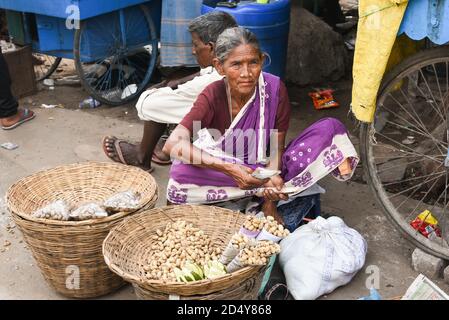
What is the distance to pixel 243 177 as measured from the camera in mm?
2918

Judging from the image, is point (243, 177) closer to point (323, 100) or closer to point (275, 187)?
point (275, 187)

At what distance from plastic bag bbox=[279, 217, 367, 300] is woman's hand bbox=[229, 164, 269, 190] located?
0.34 metres

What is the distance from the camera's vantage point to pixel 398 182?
3744 millimetres

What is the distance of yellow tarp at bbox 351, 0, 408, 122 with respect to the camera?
2648mm

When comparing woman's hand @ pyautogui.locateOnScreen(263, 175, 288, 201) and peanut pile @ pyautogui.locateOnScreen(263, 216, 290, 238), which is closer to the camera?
peanut pile @ pyautogui.locateOnScreen(263, 216, 290, 238)

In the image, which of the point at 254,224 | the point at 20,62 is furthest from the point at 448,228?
the point at 20,62

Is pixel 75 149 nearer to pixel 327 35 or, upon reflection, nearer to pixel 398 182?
pixel 398 182

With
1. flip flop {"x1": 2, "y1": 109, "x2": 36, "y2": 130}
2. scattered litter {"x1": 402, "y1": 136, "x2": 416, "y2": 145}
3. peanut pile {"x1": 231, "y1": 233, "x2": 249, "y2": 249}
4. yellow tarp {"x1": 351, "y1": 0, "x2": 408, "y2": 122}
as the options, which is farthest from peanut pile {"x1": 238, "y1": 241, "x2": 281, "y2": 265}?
flip flop {"x1": 2, "y1": 109, "x2": 36, "y2": 130}

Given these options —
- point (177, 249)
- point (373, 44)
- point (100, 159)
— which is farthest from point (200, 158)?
point (100, 159)

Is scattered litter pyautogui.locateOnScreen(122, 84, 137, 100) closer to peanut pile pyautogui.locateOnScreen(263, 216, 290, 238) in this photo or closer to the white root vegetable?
the white root vegetable

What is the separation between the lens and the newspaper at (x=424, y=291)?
2312 mm

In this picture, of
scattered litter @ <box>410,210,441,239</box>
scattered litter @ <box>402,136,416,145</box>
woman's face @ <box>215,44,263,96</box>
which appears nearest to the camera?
woman's face @ <box>215,44,263,96</box>

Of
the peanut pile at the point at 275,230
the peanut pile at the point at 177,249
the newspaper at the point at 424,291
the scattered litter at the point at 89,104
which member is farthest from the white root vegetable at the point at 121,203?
the scattered litter at the point at 89,104
